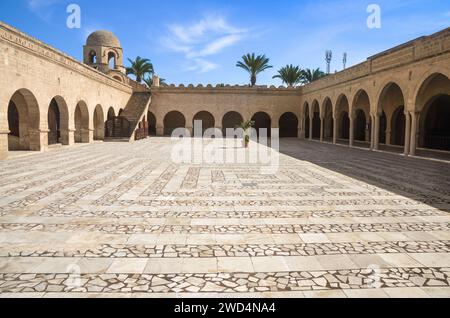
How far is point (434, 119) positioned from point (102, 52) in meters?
28.3

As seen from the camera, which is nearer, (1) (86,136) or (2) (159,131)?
(1) (86,136)

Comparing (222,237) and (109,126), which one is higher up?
(109,126)

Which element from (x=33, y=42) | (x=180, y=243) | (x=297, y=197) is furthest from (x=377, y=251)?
(x=33, y=42)

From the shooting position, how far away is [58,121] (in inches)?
803

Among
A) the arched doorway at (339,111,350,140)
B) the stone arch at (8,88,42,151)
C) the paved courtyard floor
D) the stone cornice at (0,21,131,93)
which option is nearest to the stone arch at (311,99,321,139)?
the arched doorway at (339,111,350,140)

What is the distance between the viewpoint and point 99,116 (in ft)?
80.9

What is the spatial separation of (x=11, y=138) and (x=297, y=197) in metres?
14.9

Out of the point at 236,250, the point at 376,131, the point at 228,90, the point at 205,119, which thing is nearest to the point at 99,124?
the point at 205,119

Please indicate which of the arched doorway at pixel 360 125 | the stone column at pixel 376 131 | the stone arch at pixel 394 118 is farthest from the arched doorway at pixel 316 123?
the stone column at pixel 376 131

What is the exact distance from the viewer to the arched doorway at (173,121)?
115 ft

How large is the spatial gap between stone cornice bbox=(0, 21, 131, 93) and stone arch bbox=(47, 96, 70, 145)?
211 centimetres

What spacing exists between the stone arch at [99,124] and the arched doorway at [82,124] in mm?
2506

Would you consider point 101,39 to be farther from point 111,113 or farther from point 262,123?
point 262,123

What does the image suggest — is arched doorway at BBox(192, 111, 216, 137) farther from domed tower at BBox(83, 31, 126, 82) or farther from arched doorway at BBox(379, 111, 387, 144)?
arched doorway at BBox(379, 111, 387, 144)
